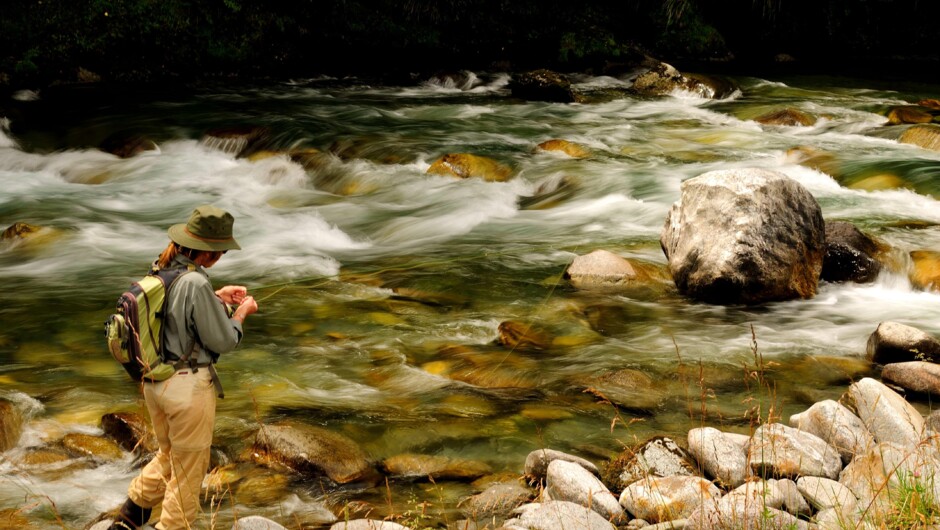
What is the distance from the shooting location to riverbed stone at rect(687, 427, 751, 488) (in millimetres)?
4797

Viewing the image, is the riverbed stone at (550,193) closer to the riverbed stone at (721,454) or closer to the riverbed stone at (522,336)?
the riverbed stone at (522,336)

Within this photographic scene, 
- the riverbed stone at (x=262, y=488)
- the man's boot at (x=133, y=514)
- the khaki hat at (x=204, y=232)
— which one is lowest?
the riverbed stone at (x=262, y=488)

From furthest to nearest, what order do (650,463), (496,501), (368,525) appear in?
(650,463) → (496,501) → (368,525)

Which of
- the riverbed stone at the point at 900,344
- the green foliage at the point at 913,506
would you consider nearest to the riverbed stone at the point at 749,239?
the riverbed stone at the point at 900,344

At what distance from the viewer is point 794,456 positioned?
15.6ft

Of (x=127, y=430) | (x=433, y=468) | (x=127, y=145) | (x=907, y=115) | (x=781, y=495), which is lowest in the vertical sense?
(x=433, y=468)

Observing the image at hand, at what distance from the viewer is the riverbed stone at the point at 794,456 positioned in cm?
470

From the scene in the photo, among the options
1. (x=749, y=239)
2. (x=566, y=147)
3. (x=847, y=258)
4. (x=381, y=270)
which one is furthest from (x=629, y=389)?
(x=566, y=147)

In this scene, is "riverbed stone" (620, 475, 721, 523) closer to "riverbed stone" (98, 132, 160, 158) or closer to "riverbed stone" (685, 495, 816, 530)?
"riverbed stone" (685, 495, 816, 530)

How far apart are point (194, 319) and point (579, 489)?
6.76 feet

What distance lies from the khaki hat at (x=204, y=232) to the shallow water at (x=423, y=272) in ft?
3.80

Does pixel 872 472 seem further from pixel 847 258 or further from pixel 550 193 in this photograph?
pixel 550 193

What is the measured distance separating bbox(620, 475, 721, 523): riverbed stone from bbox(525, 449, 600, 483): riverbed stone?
439 millimetres

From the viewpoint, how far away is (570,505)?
4348 mm
